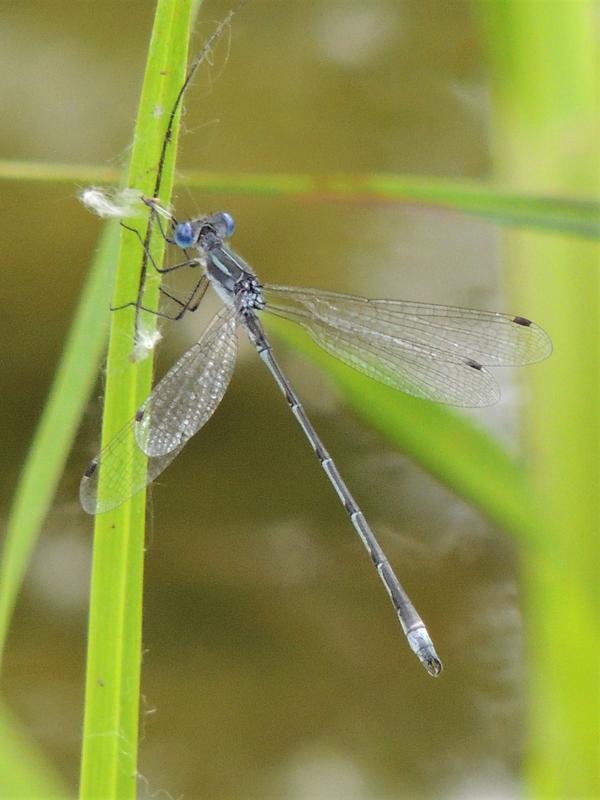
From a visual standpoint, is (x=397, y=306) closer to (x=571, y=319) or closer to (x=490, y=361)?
(x=490, y=361)

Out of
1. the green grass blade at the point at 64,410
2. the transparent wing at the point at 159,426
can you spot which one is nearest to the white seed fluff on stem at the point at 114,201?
the green grass blade at the point at 64,410

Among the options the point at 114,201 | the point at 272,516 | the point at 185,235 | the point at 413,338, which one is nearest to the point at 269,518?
the point at 272,516

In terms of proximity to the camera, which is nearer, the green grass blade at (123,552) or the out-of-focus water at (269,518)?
the green grass blade at (123,552)

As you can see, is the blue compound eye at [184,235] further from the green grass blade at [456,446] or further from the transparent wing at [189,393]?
the green grass blade at [456,446]

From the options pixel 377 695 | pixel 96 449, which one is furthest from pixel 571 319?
pixel 377 695

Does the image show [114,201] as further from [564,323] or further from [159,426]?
[564,323]

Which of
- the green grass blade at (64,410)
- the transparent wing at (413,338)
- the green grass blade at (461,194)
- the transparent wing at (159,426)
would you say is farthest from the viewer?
the transparent wing at (413,338)

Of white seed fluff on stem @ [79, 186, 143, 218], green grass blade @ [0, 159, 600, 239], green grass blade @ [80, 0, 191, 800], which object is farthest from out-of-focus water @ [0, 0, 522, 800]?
green grass blade @ [80, 0, 191, 800]
